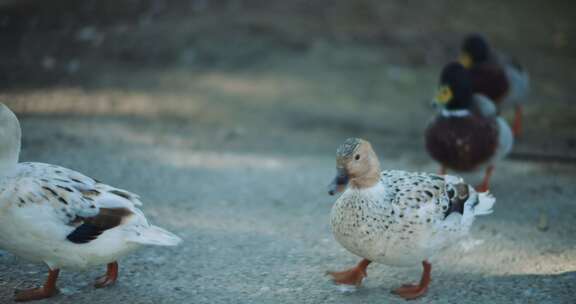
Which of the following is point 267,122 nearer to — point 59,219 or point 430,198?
point 430,198

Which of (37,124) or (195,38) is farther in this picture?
(195,38)

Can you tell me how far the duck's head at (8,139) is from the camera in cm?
362

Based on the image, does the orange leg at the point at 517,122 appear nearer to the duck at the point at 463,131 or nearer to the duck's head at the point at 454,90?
the duck at the point at 463,131

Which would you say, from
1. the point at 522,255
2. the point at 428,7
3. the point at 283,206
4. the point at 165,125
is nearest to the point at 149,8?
the point at 165,125

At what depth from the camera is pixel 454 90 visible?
5.91 m

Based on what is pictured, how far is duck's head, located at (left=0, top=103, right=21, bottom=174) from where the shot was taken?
3.62 m

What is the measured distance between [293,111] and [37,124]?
3.26 m

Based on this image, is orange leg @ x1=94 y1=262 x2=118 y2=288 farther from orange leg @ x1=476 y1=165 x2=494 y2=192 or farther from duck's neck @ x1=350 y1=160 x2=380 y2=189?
orange leg @ x1=476 y1=165 x2=494 y2=192

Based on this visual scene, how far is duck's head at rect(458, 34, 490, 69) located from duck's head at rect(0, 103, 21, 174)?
19.3 feet

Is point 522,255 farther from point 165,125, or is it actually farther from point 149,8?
point 149,8

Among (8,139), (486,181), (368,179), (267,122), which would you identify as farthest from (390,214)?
(267,122)

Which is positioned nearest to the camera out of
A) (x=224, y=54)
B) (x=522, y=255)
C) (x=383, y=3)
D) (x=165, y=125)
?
(x=522, y=255)

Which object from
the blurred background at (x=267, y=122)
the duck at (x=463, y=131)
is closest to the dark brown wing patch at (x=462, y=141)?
the duck at (x=463, y=131)

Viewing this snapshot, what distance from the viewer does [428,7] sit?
11.7 meters
